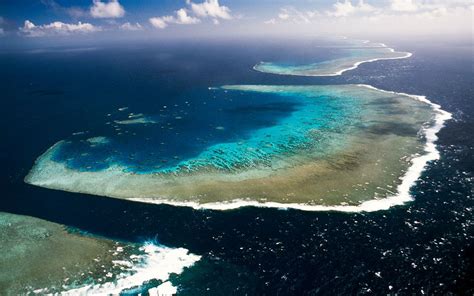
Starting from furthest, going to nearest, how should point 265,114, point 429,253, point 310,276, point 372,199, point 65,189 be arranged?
point 265,114 → point 65,189 → point 372,199 → point 429,253 → point 310,276

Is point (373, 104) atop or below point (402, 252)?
atop

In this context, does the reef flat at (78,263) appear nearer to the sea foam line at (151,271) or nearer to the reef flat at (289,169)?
the sea foam line at (151,271)

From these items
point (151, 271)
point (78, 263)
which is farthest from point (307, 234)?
point (78, 263)

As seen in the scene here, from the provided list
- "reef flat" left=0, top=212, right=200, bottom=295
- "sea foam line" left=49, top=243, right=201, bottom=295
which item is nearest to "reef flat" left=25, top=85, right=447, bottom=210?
"sea foam line" left=49, top=243, right=201, bottom=295

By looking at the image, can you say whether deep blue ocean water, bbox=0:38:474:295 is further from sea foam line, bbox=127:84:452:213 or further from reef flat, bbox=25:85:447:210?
reef flat, bbox=25:85:447:210

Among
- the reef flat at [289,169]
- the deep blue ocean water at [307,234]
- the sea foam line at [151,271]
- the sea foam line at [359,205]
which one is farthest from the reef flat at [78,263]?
the reef flat at [289,169]

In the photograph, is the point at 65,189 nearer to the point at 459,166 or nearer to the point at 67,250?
the point at 67,250

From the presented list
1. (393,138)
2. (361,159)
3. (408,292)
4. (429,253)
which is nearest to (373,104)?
(393,138)

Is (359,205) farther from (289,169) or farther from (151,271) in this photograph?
(151,271)
